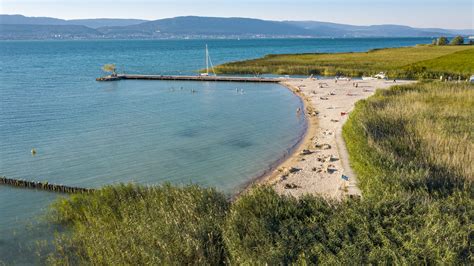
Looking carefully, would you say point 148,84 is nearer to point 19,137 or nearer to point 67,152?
point 19,137

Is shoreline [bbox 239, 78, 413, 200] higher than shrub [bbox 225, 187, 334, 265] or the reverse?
the reverse

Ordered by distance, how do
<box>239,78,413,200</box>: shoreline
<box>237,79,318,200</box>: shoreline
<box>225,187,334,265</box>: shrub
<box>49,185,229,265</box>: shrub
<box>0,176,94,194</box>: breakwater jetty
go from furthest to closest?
<box>237,79,318,200</box>: shoreline < <box>0,176,94,194</box>: breakwater jetty < <box>239,78,413,200</box>: shoreline < <box>49,185,229,265</box>: shrub < <box>225,187,334,265</box>: shrub


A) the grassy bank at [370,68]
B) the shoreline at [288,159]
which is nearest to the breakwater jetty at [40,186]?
the shoreline at [288,159]

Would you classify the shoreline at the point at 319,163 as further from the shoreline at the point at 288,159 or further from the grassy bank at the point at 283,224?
the grassy bank at the point at 283,224

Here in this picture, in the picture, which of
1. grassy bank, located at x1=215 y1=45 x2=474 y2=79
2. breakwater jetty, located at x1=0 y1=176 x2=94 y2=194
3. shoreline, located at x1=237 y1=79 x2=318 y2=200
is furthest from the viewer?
grassy bank, located at x1=215 y1=45 x2=474 y2=79

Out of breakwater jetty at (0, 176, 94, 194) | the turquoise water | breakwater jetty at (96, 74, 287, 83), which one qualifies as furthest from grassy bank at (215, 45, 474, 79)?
breakwater jetty at (0, 176, 94, 194)

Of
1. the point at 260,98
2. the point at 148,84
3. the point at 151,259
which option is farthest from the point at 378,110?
the point at 148,84

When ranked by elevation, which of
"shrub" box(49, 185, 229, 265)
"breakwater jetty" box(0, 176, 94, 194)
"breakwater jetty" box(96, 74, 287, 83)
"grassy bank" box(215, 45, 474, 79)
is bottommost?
"breakwater jetty" box(0, 176, 94, 194)

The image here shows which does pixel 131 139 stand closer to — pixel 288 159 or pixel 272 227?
pixel 288 159

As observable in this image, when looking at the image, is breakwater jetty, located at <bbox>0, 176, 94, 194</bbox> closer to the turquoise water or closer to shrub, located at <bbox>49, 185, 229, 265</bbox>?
the turquoise water
